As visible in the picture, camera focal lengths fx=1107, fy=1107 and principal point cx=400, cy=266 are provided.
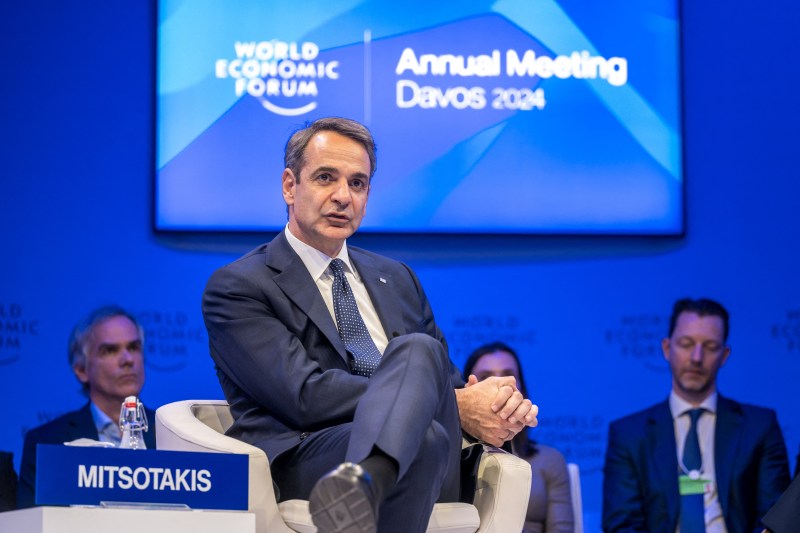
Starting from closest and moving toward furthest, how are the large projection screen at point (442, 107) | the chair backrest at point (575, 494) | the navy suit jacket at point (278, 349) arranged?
the navy suit jacket at point (278, 349) → the chair backrest at point (575, 494) → the large projection screen at point (442, 107)

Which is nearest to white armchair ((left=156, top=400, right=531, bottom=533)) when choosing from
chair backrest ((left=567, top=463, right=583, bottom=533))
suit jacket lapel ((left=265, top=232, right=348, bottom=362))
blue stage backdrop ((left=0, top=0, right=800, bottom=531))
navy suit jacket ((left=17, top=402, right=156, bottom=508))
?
suit jacket lapel ((left=265, top=232, right=348, bottom=362))

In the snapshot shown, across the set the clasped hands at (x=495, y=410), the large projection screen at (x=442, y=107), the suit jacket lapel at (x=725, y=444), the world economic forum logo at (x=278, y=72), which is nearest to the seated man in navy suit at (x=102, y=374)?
the large projection screen at (x=442, y=107)

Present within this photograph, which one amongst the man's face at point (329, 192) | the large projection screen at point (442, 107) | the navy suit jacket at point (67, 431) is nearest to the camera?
the man's face at point (329, 192)

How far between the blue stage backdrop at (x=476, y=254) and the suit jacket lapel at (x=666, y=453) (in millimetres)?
124

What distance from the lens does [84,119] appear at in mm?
5703

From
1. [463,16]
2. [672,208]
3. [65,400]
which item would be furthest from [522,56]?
[65,400]

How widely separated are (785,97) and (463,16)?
5.74ft

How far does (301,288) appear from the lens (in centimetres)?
340

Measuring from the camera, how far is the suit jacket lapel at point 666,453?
18.1 feet

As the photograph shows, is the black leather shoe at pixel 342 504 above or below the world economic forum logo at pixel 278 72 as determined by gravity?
below

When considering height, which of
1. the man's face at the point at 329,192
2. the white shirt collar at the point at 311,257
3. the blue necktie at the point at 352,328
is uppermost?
the man's face at the point at 329,192

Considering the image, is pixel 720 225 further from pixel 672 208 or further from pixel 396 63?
pixel 396 63

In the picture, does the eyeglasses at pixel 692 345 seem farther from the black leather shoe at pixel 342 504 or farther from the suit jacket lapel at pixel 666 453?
the black leather shoe at pixel 342 504

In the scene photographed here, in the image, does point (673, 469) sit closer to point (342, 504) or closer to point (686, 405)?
point (686, 405)
